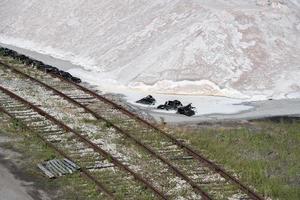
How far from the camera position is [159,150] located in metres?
19.4

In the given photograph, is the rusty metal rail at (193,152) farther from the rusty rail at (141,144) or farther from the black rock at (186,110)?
the black rock at (186,110)

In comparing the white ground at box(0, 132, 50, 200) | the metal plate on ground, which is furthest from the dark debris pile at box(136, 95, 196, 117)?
the white ground at box(0, 132, 50, 200)

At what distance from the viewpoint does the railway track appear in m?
16.5

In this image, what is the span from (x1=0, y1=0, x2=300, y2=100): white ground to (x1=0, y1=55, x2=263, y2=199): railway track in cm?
351

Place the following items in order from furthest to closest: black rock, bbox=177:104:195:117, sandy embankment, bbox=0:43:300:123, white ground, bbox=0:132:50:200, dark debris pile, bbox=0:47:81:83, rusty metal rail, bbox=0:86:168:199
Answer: dark debris pile, bbox=0:47:81:83, black rock, bbox=177:104:195:117, sandy embankment, bbox=0:43:300:123, rusty metal rail, bbox=0:86:168:199, white ground, bbox=0:132:50:200

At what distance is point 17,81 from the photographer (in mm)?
27062

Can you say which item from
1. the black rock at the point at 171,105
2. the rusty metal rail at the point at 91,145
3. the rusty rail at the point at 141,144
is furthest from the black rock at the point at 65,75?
the black rock at the point at 171,105

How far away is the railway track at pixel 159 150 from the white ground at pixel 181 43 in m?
3.51

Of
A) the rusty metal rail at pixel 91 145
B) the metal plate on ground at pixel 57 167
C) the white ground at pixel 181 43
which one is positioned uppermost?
the white ground at pixel 181 43

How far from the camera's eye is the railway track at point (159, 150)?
16547 millimetres

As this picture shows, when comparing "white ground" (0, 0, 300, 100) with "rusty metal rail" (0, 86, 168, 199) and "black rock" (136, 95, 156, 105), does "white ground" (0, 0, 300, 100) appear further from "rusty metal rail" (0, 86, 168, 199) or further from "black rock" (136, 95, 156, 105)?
"rusty metal rail" (0, 86, 168, 199)

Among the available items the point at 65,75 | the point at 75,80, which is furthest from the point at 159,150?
the point at 65,75

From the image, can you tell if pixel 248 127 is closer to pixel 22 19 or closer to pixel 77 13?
pixel 77 13

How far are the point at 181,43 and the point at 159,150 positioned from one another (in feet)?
39.8
